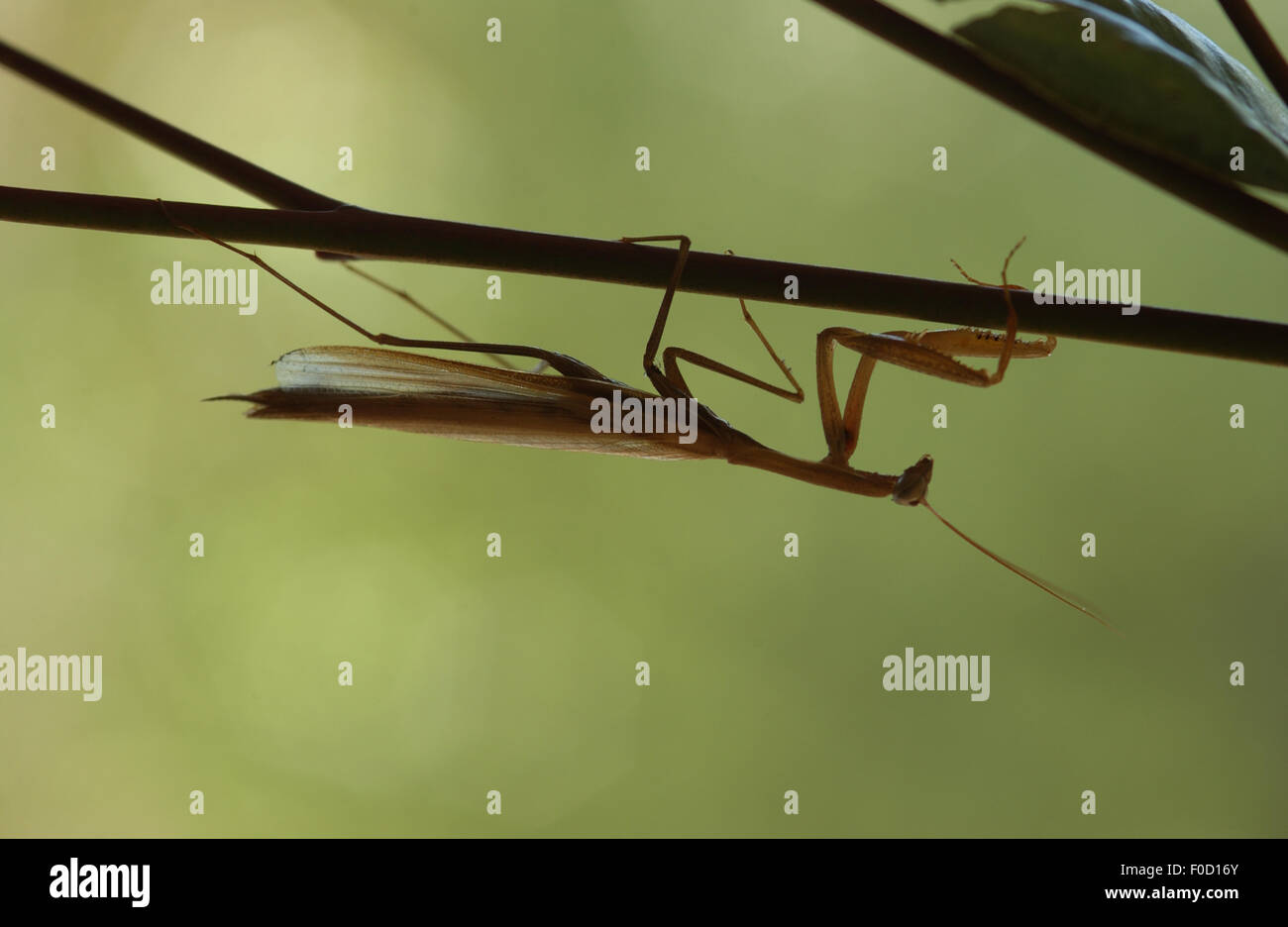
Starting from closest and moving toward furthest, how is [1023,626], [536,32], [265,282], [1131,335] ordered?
[1131,335]
[265,282]
[536,32]
[1023,626]

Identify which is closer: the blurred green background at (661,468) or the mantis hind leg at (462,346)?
the mantis hind leg at (462,346)

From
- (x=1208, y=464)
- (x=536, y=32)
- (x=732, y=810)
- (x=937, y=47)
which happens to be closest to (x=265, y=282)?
(x=536, y=32)

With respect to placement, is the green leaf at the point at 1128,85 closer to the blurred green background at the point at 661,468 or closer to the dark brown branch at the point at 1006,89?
the dark brown branch at the point at 1006,89

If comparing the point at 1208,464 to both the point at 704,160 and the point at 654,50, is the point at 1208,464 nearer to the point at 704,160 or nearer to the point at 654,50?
the point at 704,160

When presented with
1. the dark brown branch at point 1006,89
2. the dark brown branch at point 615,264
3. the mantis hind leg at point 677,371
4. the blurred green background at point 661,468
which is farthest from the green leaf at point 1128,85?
the blurred green background at point 661,468

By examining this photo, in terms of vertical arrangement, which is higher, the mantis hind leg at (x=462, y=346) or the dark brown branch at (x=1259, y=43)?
the dark brown branch at (x=1259, y=43)

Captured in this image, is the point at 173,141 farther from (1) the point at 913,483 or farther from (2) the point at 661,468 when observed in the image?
(2) the point at 661,468
